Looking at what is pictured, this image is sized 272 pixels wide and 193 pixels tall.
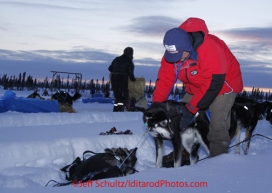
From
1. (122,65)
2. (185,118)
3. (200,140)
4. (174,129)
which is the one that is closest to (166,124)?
(174,129)

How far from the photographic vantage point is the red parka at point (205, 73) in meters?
4.22

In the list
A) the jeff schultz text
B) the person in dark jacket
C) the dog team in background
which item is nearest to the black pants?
the person in dark jacket

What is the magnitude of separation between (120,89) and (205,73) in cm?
810

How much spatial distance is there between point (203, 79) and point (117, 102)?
810 cm

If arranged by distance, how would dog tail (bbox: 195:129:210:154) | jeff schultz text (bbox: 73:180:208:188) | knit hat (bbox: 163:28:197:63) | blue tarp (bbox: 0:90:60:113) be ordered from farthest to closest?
blue tarp (bbox: 0:90:60:113) < dog tail (bbox: 195:129:210:154) < knit hat (bbox: 163:28:197:63) < jeff schultz text (bbox: 73:180:208:188)

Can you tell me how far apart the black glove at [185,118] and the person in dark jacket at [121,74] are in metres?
7.25

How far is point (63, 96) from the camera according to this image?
1257cm

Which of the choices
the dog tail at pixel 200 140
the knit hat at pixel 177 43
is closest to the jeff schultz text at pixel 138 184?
the knit hat at pixel 177 43

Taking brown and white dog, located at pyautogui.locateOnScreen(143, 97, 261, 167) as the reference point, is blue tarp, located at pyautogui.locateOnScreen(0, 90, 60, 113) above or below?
below

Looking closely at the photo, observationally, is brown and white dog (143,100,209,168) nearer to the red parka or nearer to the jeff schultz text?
the red parka

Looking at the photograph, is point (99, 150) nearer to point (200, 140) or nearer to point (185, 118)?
point (200, 140)

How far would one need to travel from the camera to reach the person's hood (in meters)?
4.29

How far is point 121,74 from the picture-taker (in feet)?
39.3

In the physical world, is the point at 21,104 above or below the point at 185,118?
below
